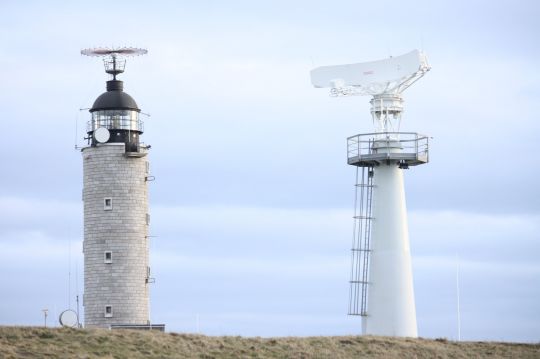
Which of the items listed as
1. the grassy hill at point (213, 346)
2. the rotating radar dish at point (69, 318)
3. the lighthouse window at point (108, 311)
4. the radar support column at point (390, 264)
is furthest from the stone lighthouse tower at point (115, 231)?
the radar support column at point (390, 264)

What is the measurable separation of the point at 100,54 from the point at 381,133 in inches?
664

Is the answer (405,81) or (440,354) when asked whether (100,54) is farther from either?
(440,354)

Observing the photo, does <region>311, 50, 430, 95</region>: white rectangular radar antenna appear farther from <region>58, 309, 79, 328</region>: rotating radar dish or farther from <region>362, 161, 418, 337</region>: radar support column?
<region>58, 309, 79, 328</region>: rotating radar dish

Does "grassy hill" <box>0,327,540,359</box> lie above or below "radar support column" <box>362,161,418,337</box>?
below

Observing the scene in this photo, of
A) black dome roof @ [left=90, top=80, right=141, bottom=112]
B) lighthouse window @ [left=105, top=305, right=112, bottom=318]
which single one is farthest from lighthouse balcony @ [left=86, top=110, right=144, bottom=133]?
lighthouse window @ [left=105, top=305, right=112, bottom=318]

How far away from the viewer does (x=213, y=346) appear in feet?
205

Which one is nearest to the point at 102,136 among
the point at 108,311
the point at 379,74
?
the point at 108,311

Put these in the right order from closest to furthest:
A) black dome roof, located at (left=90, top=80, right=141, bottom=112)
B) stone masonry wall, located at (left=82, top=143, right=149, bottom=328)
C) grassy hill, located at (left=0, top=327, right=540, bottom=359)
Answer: grassy hill, located at (left=0, top=327, right=540, bottom=359) < stone masonry wall, located at (left=82, top=143, right=149, bottom=328) < black dome roof, located at (left=90, top=80, right=141, bottom=112)

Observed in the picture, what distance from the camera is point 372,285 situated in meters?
66.6

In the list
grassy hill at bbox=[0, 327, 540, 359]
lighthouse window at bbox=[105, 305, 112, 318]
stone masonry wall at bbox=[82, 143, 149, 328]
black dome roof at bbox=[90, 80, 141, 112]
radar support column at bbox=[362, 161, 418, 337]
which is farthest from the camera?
black dome roof at bbox=[90, 80, 141, 112]

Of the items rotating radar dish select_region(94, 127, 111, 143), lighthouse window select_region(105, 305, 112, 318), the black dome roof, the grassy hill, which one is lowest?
the grassy hill

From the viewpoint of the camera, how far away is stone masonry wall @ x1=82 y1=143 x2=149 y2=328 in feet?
240

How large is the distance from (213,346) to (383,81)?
555 inches

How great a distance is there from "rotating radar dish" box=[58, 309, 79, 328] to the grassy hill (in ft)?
19.2
